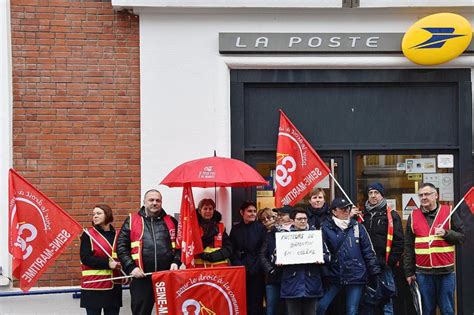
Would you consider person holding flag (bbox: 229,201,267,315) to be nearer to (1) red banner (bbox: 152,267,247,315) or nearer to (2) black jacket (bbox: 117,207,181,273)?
(1) red banner (bbox: 152,267,247,315)

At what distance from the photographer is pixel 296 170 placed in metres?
8.94

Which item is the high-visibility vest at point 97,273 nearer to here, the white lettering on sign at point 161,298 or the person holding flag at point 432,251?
the white lettering on sign at point 161,298

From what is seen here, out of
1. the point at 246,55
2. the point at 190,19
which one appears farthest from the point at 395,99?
the point at 190,19

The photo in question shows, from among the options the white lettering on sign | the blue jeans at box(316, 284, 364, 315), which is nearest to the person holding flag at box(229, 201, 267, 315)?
the blue jeans at box(316, 284, 364, 315)

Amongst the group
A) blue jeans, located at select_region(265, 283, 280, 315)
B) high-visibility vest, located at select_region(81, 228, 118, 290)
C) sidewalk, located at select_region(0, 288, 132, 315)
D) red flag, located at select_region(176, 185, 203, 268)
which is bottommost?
sidewalk, located at select_region(0, 288, 132, 315)

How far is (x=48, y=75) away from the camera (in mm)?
9211

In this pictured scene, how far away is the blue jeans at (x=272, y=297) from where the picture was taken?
330 inches

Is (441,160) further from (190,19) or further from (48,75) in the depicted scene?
(48,75)

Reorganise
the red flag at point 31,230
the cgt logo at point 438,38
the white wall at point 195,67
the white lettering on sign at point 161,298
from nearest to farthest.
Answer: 1. the white lettering on sign at point 161,298
2. the red flag at point 31,230
3. the cgt logo at point 438,38
4. the white wall at point 195,67

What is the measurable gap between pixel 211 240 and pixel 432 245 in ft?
8.78

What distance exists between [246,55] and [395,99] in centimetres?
224

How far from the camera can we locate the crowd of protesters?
7.96 metres

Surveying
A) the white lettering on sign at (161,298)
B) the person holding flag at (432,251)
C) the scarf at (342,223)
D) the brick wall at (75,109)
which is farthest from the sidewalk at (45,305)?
the person holding flag at (432,251)

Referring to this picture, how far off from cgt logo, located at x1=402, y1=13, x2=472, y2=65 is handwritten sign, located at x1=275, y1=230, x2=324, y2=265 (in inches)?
A: 122
